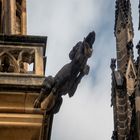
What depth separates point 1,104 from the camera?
6.65 m

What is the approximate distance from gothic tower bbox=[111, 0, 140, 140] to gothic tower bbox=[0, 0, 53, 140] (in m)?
28.5

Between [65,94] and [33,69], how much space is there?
448mm

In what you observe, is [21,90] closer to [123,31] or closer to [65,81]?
[65,81]

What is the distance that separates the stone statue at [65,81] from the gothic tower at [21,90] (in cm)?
8

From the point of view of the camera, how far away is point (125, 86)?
41.0 m

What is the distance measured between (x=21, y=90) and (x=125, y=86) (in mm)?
34565

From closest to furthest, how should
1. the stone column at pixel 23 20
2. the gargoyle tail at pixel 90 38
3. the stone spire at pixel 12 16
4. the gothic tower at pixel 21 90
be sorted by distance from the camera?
the gargoyle tail at pixel 90 38 → the gothic tower at pixel 21 90 → the stone spire at pixel 12 16 → the stone column at pixel 23 20

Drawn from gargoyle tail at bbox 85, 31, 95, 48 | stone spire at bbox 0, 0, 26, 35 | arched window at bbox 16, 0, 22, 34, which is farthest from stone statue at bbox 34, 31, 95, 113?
arched window at bbox 16, 0, 22, 34

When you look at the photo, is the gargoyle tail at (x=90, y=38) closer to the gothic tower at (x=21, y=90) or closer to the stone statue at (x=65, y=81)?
the stone statue at (x=65, y=81)

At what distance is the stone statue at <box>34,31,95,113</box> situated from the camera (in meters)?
6.41

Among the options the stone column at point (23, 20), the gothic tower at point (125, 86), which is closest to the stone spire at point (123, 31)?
the gothic tower at point (125, 86)

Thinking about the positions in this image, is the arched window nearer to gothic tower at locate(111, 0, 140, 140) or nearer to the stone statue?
the stone statue

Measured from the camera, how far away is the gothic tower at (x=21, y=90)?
6602 mm

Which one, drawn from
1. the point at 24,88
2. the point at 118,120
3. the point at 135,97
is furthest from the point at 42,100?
the point at 118,120
